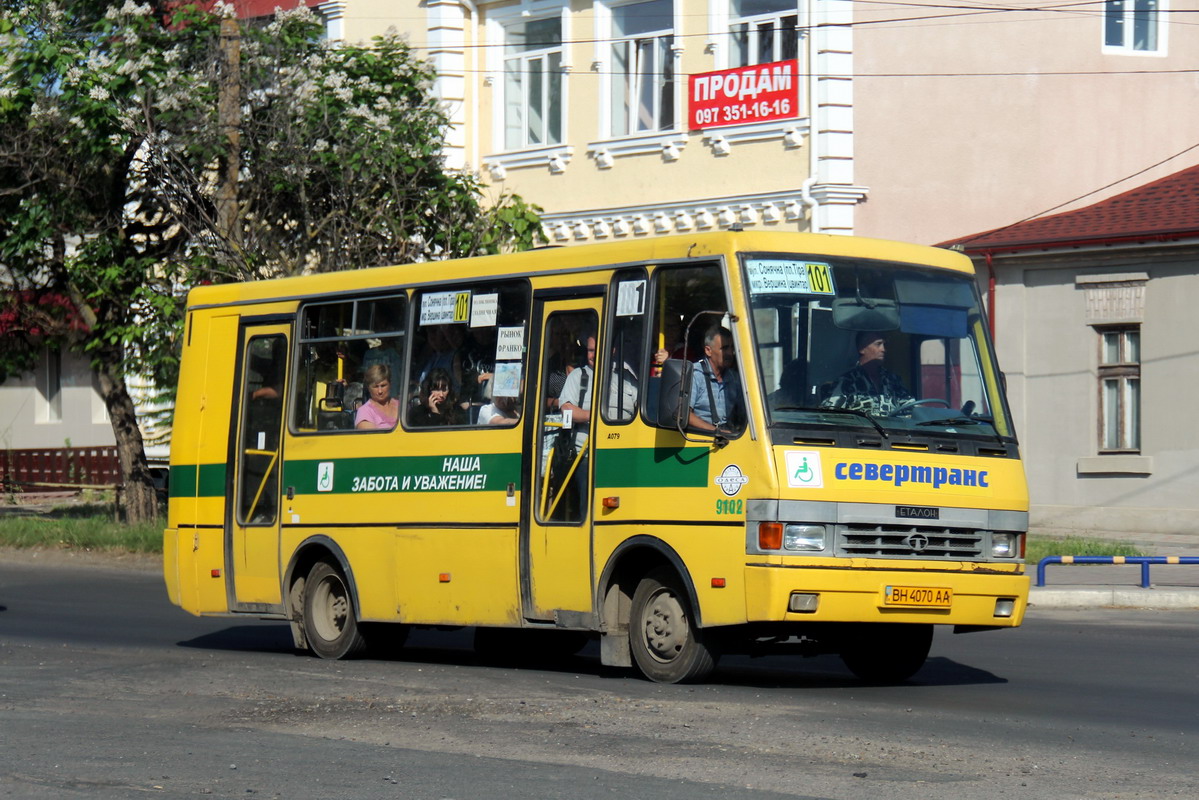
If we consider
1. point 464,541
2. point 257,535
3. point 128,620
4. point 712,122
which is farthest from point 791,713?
point 712,122

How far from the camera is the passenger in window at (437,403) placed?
13.2 meters

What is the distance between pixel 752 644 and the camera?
467 inches

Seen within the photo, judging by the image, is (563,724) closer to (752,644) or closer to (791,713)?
(791,713)

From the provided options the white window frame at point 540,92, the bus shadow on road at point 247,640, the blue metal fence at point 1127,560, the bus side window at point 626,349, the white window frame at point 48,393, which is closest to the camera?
the bus side window at point 626,349

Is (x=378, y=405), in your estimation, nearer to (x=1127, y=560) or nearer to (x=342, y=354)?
(x=342, y=354)

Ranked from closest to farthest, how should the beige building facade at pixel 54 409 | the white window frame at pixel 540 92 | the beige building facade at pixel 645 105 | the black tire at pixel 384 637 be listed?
the black tire at pixel 384 637 → the beige building facade at pixel 645 105 → the white window frame at pixel 540 92 → the beige building facade at pixel 54 409

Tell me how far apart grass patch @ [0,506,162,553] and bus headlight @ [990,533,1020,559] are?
1603 cm

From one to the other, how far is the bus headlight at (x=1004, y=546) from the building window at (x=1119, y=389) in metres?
15.3

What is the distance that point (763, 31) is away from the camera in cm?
2780

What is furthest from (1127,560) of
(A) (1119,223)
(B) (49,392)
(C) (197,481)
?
(B) (49,392)

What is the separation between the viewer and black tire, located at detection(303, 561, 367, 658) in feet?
46.1

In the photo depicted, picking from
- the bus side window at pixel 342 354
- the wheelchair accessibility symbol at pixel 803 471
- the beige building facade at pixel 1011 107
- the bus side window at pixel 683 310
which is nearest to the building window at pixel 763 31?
the beige building facade at pixel 1011 107

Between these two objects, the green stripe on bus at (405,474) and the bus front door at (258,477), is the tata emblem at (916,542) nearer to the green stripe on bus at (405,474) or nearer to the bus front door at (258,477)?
the green stripe on bus at (405,474)

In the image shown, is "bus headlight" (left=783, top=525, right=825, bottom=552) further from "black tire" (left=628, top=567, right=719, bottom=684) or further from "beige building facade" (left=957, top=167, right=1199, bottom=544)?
"beige building facade" (left=957, top=167, right=1199, bottom=544)
